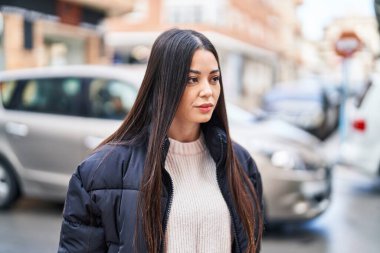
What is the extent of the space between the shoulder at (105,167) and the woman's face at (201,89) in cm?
22

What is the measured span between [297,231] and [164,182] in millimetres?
3972

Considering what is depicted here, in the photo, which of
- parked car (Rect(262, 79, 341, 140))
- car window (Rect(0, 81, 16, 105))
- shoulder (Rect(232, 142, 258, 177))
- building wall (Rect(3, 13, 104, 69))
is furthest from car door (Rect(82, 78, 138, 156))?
building wall (Rect(3, 13, 104, 69))

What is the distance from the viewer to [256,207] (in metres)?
1.94

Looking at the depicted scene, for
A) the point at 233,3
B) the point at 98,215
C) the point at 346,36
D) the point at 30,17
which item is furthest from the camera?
the point at 233,3

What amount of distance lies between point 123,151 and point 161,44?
14.9 inches

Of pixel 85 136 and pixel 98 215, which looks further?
pixel 85 136

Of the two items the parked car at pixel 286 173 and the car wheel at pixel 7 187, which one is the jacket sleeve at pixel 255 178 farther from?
the car wheel at pixel 7 187

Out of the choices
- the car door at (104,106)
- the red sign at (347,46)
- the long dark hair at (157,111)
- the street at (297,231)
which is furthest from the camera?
the red sign at (347,46)

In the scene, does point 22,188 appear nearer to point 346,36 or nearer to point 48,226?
point 48,226

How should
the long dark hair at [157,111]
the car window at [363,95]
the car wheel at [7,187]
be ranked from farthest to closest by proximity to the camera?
the car window at [363,95], the car wheel at [7,187], the long dark hair at [157,111]

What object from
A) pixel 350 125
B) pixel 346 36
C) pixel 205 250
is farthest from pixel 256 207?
pixel 346 36

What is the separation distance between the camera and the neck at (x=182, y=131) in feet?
6.08

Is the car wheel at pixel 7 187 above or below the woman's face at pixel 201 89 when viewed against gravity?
below

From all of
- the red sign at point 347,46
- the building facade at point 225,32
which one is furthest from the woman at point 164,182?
the building facade at point 225,32
